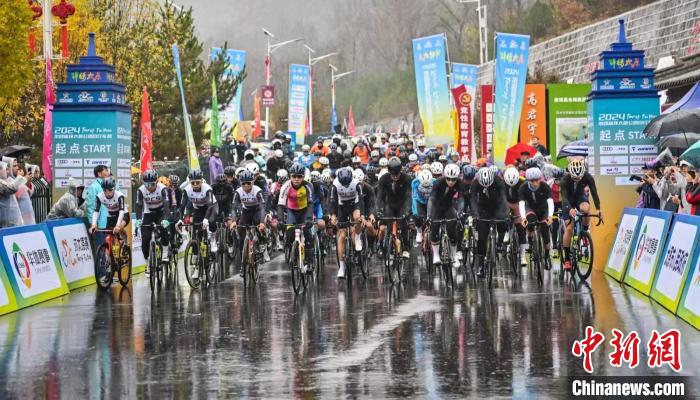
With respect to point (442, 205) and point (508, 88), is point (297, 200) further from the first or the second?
point (508, 88)

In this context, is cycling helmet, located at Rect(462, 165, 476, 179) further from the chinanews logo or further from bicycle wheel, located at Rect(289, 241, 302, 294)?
the chinanews logo

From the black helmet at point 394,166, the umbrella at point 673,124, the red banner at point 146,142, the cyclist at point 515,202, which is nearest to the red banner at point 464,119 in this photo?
the red banner at point 146,142

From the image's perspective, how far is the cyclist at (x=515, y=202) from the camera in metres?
19.4

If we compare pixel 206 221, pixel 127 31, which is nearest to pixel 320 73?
pixel 127 31

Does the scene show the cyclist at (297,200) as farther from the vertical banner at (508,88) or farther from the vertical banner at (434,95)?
the vertical banner at (434,95)

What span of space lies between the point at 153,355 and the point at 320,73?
548 ft

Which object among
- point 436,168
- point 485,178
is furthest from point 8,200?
point 436,168

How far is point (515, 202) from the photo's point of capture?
1994 centimetres

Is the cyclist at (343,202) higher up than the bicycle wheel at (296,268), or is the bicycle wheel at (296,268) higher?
the cyclist at (343,202)

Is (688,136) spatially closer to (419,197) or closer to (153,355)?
(419,197)

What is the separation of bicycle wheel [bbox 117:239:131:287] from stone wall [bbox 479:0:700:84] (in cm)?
2815

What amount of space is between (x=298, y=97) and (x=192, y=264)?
1702 inches

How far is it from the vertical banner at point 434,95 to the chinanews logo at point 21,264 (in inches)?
979

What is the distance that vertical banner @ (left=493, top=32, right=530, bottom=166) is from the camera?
113ft
